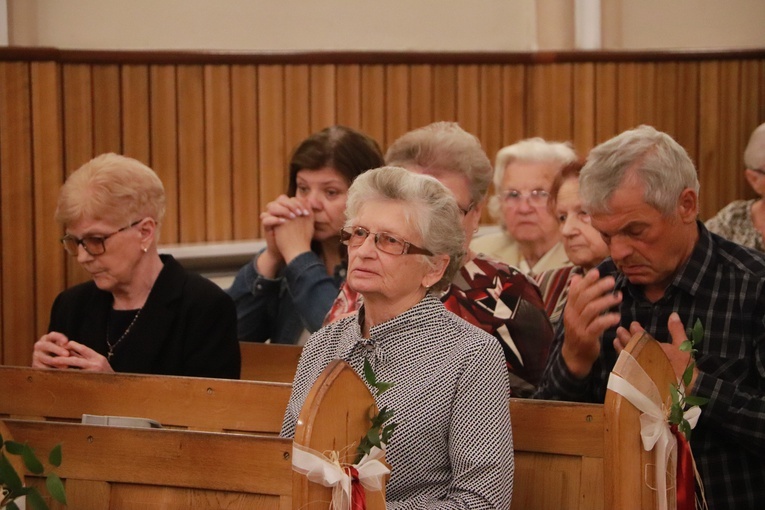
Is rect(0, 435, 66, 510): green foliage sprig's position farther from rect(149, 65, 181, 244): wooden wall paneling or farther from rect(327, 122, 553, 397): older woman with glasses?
rect(149, 65, 181, 244): wooden wall paneling

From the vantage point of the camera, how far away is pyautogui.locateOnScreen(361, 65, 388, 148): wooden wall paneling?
6.03 m

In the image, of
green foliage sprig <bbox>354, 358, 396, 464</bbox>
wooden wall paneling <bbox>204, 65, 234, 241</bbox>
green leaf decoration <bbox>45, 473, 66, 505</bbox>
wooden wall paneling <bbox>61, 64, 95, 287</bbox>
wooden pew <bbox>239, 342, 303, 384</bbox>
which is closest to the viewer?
green leaf decoration <bbox>45, 473, 66, 505</bbox>

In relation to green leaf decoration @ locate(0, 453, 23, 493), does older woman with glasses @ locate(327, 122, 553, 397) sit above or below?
above

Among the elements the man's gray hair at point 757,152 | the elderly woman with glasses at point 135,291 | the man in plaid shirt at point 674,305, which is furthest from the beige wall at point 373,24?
the man in plaid shirt at point 674,305

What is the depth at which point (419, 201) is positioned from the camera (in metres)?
2.73

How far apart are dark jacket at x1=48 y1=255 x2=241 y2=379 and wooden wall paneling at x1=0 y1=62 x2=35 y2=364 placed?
46.2 inches

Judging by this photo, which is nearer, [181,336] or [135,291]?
[181,336]

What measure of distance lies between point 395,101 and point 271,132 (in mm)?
740

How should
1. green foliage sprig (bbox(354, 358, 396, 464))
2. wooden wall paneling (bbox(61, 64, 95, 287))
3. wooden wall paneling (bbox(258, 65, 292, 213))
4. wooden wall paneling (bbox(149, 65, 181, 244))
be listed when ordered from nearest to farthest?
green foliage sprig (bbox(354, 358, 396, 464)), wooden wall paneling (bbox(61, 64, 95, 287)), wooden wall paneling (bbox(149, 65, 181, 244)), wooden wall paneling (bbox(258, 65, 292, 213))

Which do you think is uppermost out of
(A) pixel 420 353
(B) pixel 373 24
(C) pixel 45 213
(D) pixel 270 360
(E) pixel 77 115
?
(B) pixel 373 24

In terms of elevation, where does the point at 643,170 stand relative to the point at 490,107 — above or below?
below

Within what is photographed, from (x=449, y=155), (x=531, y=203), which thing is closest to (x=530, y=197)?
(x=531, y=203)

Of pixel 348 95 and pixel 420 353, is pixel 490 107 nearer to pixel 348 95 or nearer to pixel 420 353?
pixel 348 95

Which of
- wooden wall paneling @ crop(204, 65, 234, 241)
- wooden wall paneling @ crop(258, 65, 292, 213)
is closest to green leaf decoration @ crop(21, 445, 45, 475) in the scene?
wooden wall paneling @ crop(204, 65, 234, 241)
